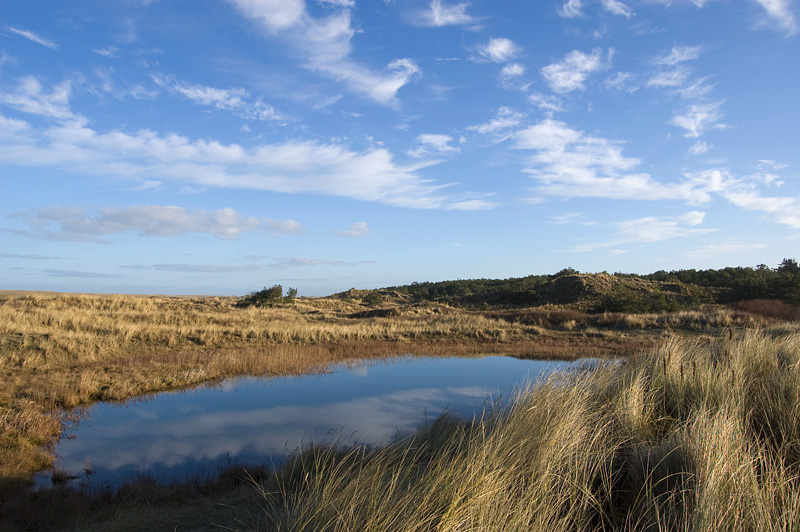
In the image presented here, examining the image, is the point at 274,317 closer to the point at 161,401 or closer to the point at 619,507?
the point at 161,401

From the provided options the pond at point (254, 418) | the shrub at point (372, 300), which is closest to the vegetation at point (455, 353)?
the pond at point (254, 418)

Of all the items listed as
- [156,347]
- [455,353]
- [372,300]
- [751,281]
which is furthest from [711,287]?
[156,347]

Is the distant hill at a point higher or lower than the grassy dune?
higher

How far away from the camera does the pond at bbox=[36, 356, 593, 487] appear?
728 centimetres

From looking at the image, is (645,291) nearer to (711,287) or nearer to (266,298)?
(711,287)

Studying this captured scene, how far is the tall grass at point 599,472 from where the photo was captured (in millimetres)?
3160

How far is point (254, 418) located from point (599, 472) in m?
7.23

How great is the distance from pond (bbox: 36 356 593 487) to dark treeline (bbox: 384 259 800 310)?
31.7 meters

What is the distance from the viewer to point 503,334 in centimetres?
2347

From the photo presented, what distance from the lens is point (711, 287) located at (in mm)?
44906

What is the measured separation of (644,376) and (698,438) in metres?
3.21

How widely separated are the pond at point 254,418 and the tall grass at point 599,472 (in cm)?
180

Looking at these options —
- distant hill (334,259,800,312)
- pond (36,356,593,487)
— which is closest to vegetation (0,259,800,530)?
distant hill (334,259,800,312)

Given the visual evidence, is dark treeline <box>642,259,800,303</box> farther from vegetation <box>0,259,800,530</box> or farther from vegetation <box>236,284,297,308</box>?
vegetation <box>236,284,297,308</box>
